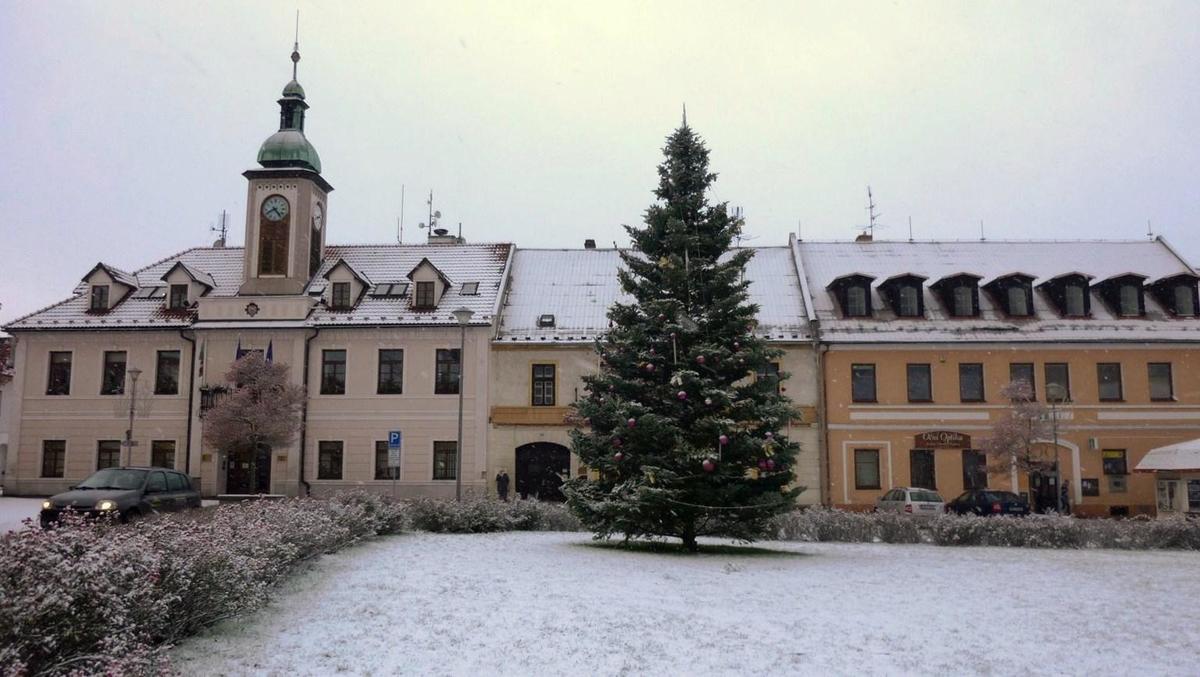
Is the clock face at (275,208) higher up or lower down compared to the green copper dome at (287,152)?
lower down

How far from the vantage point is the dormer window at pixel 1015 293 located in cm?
3550

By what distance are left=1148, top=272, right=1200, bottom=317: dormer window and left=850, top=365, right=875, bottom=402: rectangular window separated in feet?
38.6

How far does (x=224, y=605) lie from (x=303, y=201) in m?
31.4

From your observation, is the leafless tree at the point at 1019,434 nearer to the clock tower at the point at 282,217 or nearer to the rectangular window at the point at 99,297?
the clock tower at the point at 282,217

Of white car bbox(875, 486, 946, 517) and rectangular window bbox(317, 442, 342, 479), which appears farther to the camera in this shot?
rectangular window bbox(317, 442, 342, 479)

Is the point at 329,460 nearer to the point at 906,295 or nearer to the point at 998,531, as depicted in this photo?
the point at 906,295

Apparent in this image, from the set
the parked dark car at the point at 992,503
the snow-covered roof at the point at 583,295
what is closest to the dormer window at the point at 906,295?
the snow-covered roof at the point at 583,295

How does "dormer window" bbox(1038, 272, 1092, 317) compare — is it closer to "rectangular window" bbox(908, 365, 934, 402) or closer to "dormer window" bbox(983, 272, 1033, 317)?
"dormer window" bbox(983, 272, 1033, 317)

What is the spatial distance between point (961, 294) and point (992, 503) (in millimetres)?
10251

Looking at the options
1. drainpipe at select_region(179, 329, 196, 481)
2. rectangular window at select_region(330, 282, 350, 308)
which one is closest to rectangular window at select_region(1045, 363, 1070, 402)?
rectangular window at select_region(330, 282, 350, 308)

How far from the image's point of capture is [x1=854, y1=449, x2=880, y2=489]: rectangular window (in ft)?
111

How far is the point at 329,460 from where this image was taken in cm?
3544

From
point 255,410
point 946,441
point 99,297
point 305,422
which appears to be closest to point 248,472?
point 305,422

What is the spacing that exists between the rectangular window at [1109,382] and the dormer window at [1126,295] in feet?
8.16
